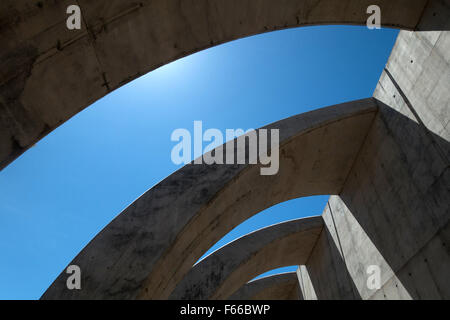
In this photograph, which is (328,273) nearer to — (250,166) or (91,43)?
(250,166)

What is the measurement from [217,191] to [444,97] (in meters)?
4.30

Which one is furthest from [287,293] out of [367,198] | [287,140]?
[287,140]

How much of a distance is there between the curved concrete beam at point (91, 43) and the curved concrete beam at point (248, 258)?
730cm

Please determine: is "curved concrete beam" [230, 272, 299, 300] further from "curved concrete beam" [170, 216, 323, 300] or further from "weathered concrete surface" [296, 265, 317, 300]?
"curved concrete beam" [170, 216, 323, 300]

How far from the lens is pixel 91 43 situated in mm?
3100

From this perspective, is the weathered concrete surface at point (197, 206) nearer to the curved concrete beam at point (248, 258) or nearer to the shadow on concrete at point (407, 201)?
the shadow on concrete at point (407, 201)

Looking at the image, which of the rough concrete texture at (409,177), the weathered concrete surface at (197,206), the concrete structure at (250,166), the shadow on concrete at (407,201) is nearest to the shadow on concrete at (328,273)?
the concrete structure at (250,166)

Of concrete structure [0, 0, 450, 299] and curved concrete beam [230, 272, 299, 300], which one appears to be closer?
concrete structure [0, 0, 450, 299]

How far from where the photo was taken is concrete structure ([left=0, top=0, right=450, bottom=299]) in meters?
2.86

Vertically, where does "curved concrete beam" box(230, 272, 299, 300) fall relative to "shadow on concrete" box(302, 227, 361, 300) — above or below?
above

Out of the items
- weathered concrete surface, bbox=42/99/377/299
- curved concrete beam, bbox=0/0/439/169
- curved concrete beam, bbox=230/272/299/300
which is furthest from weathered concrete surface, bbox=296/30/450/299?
curved concrete beam, bbox=230/272/299/300

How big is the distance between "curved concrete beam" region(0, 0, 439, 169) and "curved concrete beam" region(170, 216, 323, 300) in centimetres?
730

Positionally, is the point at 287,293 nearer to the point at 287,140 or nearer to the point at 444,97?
the point at 287,140

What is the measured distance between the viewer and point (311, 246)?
11.7 metres
